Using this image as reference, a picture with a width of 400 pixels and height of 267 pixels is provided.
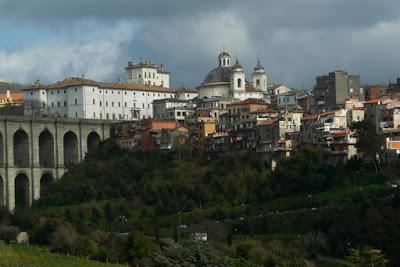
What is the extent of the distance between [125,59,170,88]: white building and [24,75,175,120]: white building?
842 cm

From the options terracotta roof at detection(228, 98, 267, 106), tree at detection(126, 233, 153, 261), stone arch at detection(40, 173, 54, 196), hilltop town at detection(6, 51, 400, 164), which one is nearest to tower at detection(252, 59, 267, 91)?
hilltop town at detection(6, 51, 400, 164)

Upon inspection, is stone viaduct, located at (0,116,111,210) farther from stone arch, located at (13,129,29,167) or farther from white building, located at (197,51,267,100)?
white building, located at (197,51,267,100)

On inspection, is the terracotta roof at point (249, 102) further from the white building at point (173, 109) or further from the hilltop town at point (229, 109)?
the white building at point (173, 109)

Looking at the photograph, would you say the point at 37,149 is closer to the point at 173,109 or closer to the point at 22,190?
the point at 22,190

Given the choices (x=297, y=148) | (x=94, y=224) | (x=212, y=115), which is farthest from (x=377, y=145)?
(x=212, y=115)

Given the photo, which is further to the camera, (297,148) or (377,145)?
(297,148)

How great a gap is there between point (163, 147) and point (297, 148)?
12.8 m

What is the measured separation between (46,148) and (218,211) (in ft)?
89.2

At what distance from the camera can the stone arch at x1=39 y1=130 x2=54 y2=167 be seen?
100 metres

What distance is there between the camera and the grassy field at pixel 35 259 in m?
51.3

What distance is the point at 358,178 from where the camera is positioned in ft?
258

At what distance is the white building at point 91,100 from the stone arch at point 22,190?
12328mm

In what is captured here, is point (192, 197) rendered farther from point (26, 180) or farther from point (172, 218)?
point (26, 180)

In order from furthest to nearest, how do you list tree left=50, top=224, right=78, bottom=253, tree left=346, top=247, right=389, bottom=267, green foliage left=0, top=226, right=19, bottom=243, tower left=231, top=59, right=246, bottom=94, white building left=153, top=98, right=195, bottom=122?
tower left=231, top=59, right=246, bottom=94, white building left=153, top=98, right=195, bottom=122, green foliage left=0, top=226, right=19, bottom=243, tree left=346, top=247, right=389, bottom=267, tree left=50, top=224, right=78, bottom=253
